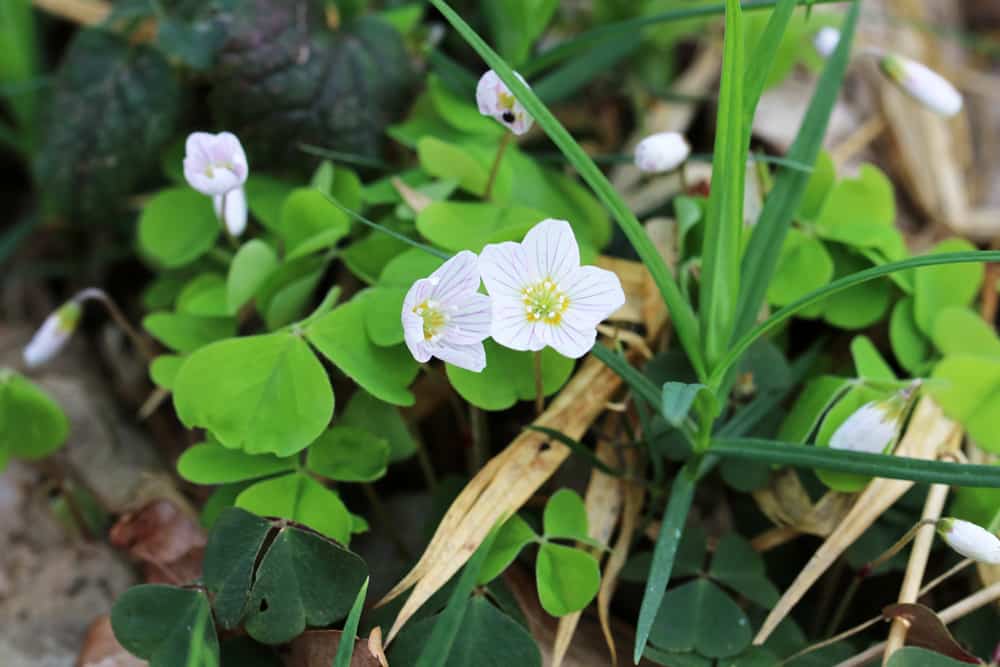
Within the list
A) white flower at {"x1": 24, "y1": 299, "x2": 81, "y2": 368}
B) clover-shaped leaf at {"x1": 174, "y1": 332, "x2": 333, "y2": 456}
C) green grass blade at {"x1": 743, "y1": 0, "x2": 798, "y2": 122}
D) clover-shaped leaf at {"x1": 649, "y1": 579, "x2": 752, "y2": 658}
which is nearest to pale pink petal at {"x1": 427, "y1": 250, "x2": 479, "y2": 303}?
clover-shaped leaf at {"x1": 174, "y1": 332, "x2": 333, "y2": 456}

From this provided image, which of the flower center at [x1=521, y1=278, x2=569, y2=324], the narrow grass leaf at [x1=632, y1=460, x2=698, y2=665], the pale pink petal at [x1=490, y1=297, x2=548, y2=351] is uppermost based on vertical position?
the flower center at [x1=521, y1=278, x2=569, y2=324]

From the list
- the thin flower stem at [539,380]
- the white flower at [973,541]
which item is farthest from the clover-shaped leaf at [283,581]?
the white flower at [973,541]

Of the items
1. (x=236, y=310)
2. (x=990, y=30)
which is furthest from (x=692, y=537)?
(x=990, y=30)

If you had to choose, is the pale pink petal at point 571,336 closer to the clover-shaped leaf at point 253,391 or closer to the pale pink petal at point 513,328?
Answer: the pale pink petal at point 513,328

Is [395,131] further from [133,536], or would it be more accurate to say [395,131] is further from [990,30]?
[990,30]

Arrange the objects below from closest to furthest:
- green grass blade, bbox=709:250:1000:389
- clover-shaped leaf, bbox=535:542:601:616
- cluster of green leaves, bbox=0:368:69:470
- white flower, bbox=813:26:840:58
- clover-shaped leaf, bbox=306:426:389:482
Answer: green grass blade, bbox=709:250:1000:389 < clover-shaped leaf, bbox=535:542:601:616 < clover-shaped leaf, bbox=306:426:389:482 < cluster of green leaves, bbox=0:368:69:470 < white flower, bbox=813:26:840:58

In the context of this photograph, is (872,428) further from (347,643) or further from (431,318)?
(347,643)

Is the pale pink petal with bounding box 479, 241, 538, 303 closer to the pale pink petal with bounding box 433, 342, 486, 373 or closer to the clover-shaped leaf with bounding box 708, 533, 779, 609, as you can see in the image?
the pale pink petal with bounding box 433, 342, 486, 373

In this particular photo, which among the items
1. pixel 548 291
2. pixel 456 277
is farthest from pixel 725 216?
pixel 456 277
